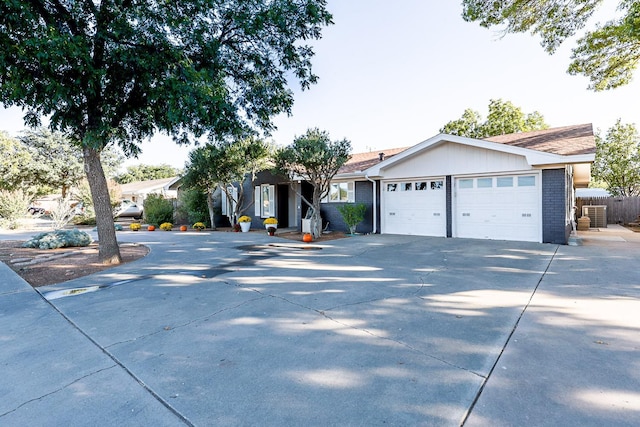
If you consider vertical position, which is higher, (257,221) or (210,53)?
(210,53)

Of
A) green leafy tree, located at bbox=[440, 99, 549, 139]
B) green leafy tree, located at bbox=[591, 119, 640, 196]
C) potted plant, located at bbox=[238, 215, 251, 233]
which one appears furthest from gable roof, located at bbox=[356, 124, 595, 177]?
green leafy tree, located at bbox=[591, 119, 640, 196]

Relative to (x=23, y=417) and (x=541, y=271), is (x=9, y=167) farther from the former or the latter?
(x=541, y=271)

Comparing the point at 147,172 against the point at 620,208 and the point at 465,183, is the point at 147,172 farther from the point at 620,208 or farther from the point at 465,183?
the point at 620,208

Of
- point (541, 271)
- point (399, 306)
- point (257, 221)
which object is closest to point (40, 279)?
point (399, 306)

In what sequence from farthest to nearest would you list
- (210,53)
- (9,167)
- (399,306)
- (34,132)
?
1. (34,132)
2. (9,167)
3. (210,53)
4. (399,306)

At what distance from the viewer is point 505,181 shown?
10172mm

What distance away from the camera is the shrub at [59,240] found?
990 cm

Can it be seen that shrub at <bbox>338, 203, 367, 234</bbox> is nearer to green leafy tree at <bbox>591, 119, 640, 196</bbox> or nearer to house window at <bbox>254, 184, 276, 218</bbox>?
house window at <bbox>254, 184, 276, 218</bbox>

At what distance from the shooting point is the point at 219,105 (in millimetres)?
6199

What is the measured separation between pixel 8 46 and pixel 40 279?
4.17m

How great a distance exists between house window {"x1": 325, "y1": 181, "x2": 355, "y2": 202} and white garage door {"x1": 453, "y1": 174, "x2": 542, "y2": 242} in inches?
174

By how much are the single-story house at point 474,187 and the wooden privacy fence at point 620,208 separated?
24.0 ft

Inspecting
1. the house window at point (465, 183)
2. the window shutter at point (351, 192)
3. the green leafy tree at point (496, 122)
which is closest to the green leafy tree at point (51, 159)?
the window shutter at point (351, 192)

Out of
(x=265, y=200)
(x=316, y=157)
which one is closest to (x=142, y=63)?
(x=316, y=157)
